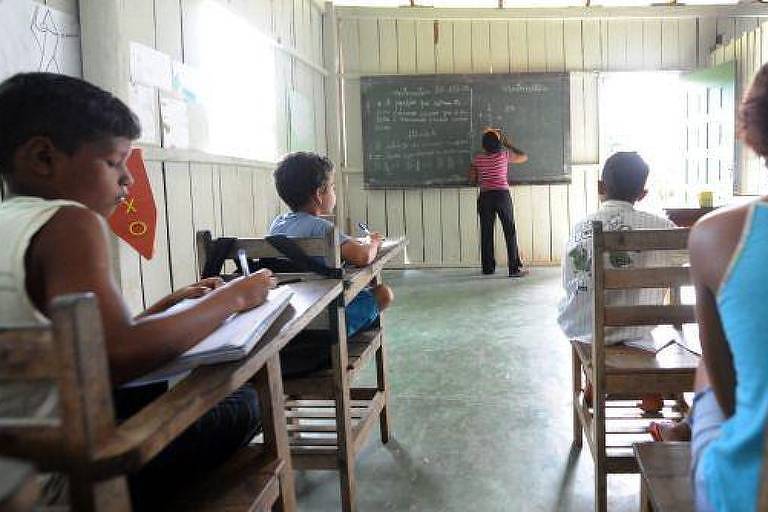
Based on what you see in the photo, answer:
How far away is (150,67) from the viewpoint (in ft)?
8.46

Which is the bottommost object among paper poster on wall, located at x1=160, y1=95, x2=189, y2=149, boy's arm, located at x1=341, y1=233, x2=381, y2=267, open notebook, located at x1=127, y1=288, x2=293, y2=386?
open notebook, located at x1=127, y1=288, x2=293, y2=386

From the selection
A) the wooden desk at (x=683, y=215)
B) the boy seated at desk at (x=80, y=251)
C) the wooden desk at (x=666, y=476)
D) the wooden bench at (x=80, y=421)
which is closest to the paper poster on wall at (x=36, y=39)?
the boy seated at desk at (x=80, y=251)

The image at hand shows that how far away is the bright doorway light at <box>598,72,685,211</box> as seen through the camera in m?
6.20

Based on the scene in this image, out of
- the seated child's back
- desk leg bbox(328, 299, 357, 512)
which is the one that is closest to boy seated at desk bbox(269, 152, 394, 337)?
desk leg bbox(328, 299, 357, 512)

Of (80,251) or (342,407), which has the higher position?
(80,251)

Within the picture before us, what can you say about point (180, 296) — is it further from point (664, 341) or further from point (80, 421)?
point (664, 341)

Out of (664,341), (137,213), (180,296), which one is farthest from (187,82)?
(664,341)

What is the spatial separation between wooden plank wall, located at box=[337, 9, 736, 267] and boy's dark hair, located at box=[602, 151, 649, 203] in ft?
14.3

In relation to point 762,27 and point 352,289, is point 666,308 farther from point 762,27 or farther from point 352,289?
point 762,27

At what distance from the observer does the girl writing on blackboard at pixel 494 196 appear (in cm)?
574

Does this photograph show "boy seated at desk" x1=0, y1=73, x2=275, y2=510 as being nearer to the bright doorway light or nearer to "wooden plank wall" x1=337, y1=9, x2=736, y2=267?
"wooden plank wall" x1=337, y1=9, x2=736, y2=267

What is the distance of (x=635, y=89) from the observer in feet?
20.5

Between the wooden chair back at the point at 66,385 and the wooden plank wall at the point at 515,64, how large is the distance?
575 centimetres

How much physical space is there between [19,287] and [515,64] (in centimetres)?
606
